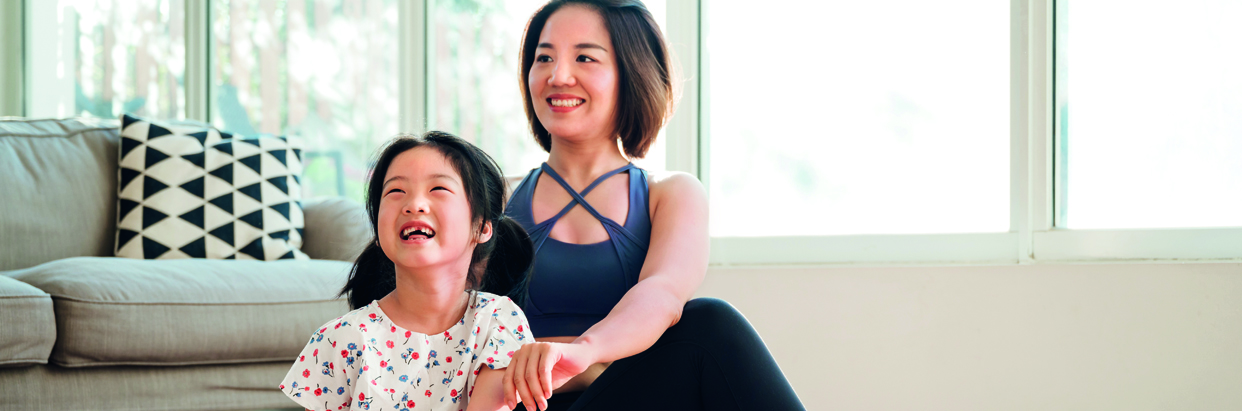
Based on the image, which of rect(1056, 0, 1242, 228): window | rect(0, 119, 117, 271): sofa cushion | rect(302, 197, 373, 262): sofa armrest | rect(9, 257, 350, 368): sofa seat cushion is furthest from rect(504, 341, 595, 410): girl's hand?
rect(0, 119, 117, 271): sofa cushion

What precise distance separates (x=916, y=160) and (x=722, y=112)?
0.55 m

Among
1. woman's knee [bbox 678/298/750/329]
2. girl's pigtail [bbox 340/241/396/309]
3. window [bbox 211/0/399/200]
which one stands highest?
window [bbox 211/0/399/200]

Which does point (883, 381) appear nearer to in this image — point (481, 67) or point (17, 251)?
point (481, 67)

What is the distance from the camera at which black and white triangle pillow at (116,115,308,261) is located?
2.03 meters

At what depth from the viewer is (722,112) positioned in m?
2.31

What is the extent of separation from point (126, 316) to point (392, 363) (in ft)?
3.01

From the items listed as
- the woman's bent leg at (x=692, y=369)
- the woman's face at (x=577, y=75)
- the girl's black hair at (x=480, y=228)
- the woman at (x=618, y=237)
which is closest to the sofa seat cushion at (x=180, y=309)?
the girl's black hair at (x=480, y=228)

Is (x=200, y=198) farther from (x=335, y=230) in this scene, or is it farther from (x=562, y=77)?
(x=562, y=77)

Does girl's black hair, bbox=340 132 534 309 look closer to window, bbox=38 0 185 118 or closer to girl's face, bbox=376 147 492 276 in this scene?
girl's face, bbox=376 147 492 276

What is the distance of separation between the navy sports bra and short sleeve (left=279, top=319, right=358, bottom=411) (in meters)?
0.24

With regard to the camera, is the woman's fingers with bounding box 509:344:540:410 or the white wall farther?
the white wall

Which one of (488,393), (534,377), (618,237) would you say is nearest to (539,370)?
(534,377)

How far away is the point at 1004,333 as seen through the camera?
1.77 metres

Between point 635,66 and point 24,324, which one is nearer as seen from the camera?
point 635,66
